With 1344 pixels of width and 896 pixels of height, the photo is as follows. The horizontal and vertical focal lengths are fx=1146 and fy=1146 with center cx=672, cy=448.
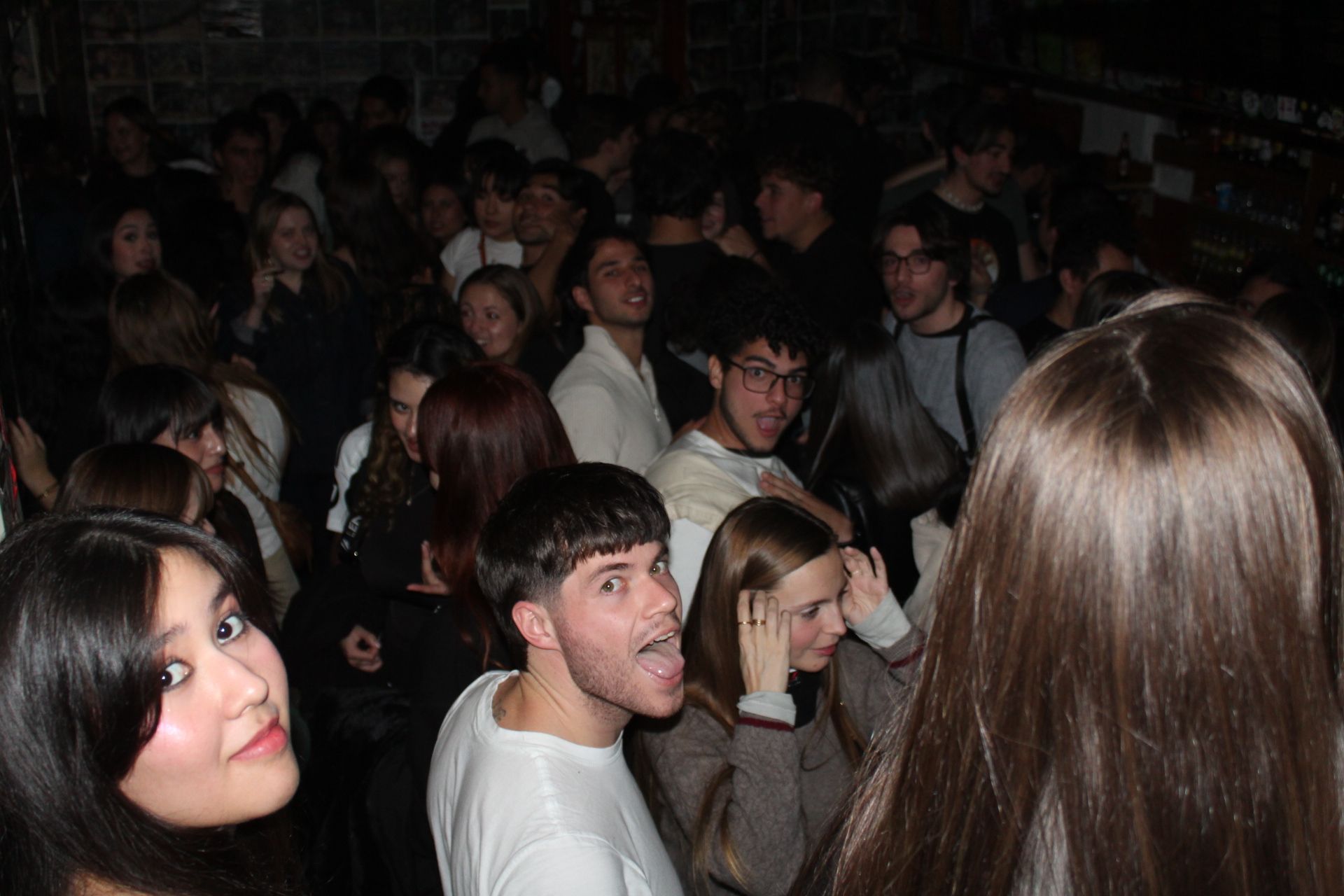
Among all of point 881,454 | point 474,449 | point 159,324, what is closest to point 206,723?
point 474,449

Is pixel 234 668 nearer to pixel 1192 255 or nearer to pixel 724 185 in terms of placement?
pixel 724 185

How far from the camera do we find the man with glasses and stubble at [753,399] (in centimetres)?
291

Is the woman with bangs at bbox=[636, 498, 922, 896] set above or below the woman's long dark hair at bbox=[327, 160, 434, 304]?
below

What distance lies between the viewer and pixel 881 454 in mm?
3207

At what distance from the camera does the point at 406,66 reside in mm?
9508

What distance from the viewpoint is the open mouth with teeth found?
175 cm

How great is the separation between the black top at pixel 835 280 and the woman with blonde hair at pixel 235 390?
2.02 meters

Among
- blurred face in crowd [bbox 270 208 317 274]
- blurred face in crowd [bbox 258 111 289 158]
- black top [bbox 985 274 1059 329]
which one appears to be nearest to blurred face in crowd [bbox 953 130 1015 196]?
black top [bbox 985 274 1059 329]

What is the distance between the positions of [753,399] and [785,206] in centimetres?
190

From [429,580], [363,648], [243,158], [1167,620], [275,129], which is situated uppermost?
[275,129]

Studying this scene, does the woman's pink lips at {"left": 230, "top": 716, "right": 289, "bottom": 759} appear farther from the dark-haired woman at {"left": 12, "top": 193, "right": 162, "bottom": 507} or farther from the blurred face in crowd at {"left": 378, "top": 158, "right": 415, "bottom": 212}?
the blurred face in crowd at {"left": 378, "top": 158, "right": 415, "bottom": 212}

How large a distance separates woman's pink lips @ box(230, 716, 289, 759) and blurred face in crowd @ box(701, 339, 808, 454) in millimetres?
1990

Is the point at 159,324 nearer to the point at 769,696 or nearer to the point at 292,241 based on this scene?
the point at 292,241

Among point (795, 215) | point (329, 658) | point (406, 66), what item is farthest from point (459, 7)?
point (329, 658)
